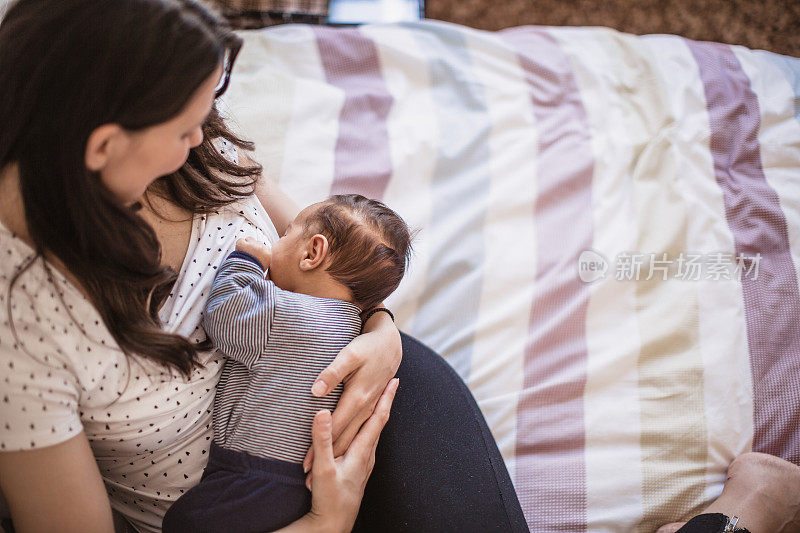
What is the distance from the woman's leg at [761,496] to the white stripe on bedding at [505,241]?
1.30 ft

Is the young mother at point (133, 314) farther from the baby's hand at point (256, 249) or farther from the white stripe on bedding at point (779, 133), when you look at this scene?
the white stripe on bedding at point (779, 133)

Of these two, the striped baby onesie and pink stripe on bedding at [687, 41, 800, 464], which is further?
pink stripe on bedding at [687, 41, 800, 464]

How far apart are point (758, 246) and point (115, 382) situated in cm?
144

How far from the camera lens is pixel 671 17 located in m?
2.71

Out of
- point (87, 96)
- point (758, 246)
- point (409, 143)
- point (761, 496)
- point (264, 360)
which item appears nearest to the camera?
point (87, 96)

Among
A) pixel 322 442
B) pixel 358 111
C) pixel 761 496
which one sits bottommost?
pixel 761 496

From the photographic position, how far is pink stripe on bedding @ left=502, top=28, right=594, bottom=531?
1299 mm

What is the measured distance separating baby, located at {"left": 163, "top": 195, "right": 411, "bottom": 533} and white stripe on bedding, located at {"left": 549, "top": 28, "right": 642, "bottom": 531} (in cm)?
58

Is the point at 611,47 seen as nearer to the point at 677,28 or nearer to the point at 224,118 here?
the point at 677,28

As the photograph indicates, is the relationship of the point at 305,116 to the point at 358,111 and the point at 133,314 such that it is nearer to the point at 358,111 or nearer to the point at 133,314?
the point at 358,111

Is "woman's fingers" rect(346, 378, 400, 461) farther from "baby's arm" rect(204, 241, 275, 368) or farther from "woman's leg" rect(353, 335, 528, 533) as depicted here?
"baby's arm" rect(204, 241, 275, 368)

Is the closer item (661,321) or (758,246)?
(661,321)

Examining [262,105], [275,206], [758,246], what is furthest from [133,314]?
[758,246]

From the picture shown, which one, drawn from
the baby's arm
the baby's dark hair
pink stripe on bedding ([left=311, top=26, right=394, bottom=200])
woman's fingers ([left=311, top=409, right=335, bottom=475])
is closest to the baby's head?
the baby's dark hair
